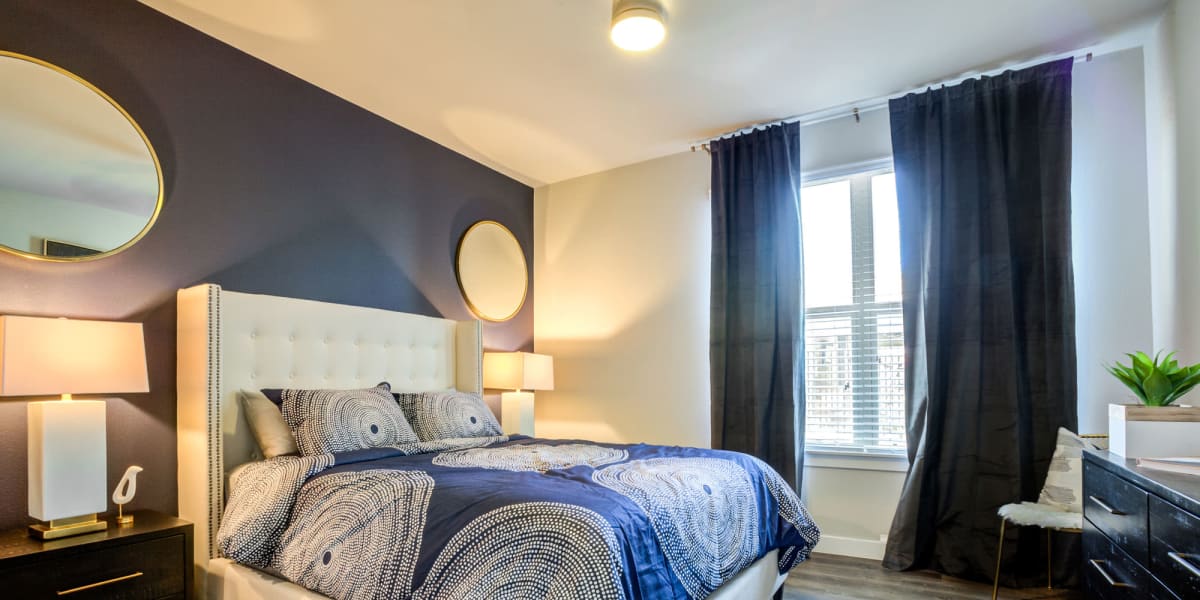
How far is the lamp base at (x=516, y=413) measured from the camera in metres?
4.00

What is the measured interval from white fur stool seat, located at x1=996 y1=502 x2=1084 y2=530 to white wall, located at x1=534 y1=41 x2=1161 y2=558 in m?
0.64

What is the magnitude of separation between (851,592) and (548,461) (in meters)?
1.65

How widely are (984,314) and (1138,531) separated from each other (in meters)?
1.55

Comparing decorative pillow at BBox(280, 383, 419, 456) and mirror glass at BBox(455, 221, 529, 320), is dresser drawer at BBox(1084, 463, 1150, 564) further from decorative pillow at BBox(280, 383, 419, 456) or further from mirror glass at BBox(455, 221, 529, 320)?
mirror glass at BBox(455, 221, 529, 320)

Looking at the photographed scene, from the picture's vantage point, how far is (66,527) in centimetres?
201

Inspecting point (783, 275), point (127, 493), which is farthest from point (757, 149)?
point (127, 493)

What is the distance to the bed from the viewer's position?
86.7 inches

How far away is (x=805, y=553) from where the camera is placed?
260 cm

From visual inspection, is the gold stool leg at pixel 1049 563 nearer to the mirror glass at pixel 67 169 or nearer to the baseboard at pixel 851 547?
the baseboard at pixel 851 547

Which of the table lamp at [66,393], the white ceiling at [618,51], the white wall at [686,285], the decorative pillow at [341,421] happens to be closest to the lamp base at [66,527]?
the table lamp at [66,393]

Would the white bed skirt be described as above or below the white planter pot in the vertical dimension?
below

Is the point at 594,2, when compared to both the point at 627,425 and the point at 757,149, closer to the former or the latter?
the point at 757,149

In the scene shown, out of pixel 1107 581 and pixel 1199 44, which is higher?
pixel 1199 44

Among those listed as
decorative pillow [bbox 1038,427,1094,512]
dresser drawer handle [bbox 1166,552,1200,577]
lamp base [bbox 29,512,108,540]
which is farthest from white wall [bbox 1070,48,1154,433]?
lamp base [bbox 29,512,108,540]
